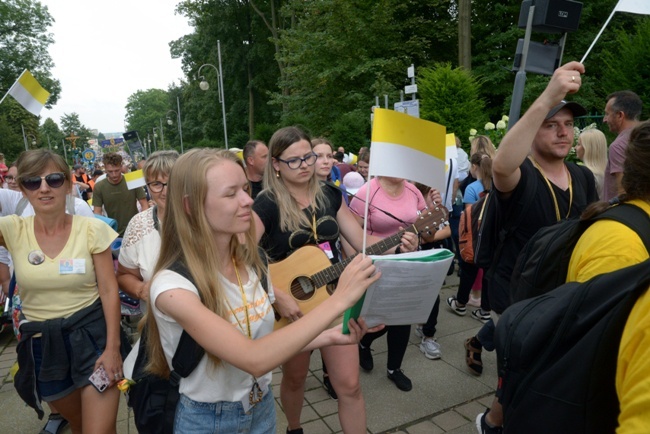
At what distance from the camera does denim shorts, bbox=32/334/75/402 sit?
8.05 feet

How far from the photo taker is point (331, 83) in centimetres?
2041

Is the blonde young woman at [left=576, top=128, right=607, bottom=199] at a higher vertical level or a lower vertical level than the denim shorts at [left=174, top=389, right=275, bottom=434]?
higher

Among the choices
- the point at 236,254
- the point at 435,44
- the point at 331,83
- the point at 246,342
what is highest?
the point at 435,44

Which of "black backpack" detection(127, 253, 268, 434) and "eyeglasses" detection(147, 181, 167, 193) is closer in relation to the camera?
"black backpack" detection(127, 253, 268, 434)

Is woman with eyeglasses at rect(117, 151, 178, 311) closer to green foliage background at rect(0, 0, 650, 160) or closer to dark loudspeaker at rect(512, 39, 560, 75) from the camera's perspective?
dark loudspeaker at rect(512, 39, 560, 75)

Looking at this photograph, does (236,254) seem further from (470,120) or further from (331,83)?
(331,83)

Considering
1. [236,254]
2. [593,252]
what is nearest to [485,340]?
[593,252]

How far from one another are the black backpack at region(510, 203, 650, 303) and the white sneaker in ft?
7.92

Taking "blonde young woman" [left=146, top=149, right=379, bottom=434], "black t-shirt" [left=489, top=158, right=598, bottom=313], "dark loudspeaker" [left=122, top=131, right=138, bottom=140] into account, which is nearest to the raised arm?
"black t-shirt" [left=489, top=158, right=598, bottom=313]

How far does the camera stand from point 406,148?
5.49 feet

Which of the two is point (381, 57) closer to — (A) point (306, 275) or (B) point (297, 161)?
(B) point (297, 161)

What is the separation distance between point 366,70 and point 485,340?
1659 cm

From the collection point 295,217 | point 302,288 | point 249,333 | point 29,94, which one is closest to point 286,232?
point 295,217

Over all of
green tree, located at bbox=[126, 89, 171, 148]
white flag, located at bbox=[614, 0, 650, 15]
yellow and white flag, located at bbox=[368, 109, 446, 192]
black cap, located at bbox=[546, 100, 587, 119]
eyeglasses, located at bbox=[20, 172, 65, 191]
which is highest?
green tree, located at bbox=[126, 89, 171, 148]
